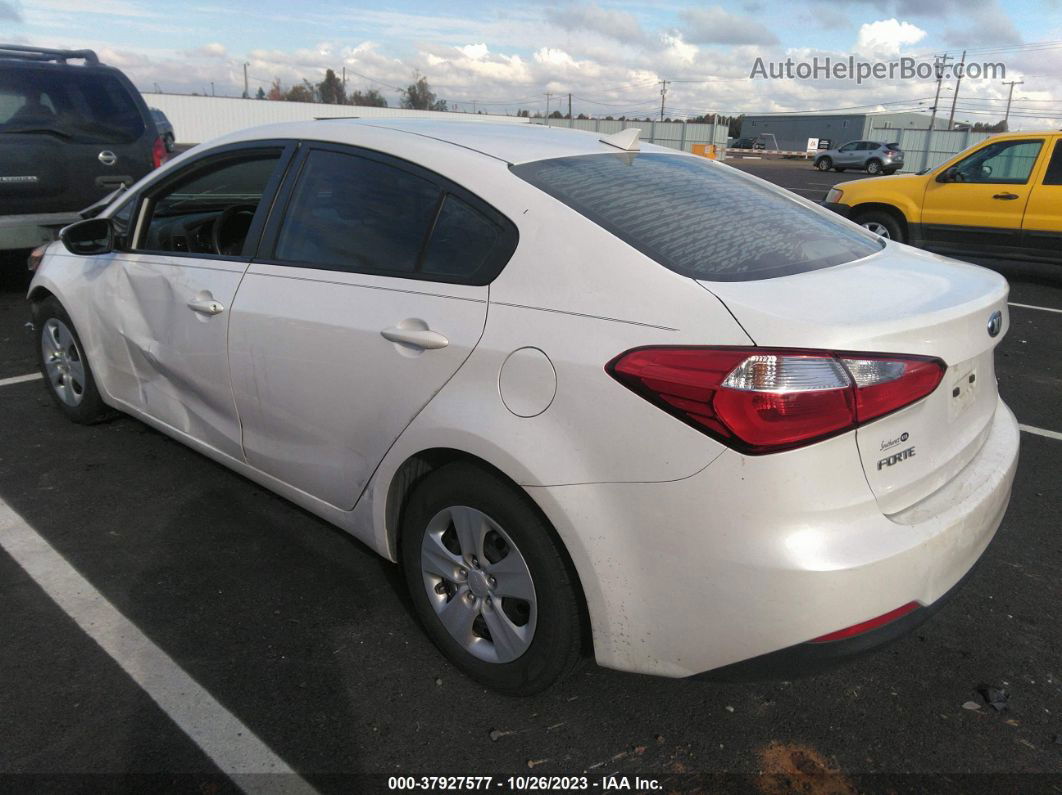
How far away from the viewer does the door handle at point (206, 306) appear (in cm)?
295

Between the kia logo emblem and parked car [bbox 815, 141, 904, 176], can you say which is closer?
the kia logo emblem

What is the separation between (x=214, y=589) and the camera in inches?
114

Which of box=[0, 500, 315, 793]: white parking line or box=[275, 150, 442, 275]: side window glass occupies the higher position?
box=[275, 150, 442, 275]: side window glass

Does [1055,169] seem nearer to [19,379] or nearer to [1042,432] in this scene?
[1042,432]

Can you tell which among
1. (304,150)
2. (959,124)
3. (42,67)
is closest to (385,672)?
(304,150)

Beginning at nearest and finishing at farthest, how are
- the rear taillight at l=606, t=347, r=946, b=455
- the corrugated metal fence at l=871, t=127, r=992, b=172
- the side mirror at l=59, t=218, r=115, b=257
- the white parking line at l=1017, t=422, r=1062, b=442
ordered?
the rear taillight at l=606, t=347, r=946, b=455, the side mirror at l=59, t=218, r=115, b=257, the white parking line at l=1017, t=422, r=1062, b=442, the corrugated metal fence at l=871, t=127, r=992, b=172

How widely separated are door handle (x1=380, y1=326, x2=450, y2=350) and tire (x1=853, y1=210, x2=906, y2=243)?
8.90m

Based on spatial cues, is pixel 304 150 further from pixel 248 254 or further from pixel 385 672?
pixel 385 672

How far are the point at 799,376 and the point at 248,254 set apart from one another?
2095mm

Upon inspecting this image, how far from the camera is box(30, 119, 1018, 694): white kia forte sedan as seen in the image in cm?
179

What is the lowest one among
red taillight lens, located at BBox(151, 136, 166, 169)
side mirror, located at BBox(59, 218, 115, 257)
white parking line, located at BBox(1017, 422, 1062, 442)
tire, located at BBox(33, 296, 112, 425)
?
white parking line, located at BBox(1017, 422, 1062, 442)

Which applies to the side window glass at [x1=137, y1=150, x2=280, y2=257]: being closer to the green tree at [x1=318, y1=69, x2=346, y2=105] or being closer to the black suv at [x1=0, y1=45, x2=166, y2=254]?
the black suv at [x1=0, y1=45, x2=166, y2=254]

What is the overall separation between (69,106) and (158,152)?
0.79 m

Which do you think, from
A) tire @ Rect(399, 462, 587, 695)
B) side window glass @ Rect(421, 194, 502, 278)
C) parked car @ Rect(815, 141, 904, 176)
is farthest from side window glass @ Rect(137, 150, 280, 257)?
parked car @ Rect(815, 141, 904, 176)
